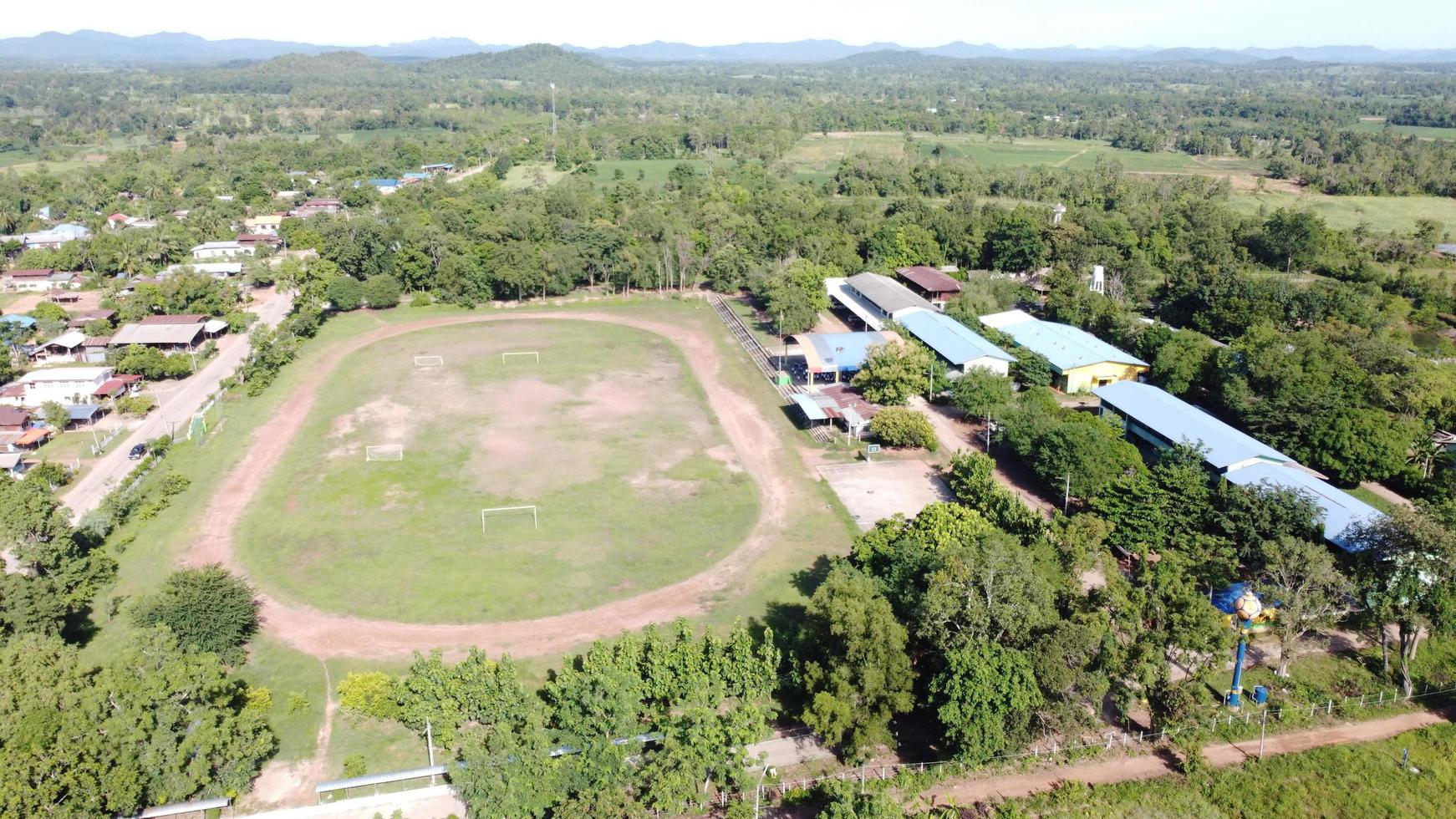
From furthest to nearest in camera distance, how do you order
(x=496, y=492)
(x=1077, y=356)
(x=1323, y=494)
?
(x=1077, y=356), (x=496, y=492), (x=1323, y=494)

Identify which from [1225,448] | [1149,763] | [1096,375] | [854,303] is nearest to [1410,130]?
[854,303]

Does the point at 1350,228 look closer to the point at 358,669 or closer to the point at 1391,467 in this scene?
the point at 1391,467

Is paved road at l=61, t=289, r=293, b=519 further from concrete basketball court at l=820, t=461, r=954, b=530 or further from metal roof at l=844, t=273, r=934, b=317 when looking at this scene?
metal roof at l=844, t=273, r=934, b=317

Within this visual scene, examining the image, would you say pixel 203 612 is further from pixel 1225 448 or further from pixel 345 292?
pixel 345 292

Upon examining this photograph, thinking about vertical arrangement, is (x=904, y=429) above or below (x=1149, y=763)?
above

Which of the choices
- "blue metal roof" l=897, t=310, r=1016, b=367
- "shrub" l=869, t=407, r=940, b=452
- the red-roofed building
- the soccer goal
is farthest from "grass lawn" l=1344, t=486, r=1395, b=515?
the soccer goal

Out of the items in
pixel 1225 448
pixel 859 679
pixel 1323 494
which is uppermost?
pixel 1225 448

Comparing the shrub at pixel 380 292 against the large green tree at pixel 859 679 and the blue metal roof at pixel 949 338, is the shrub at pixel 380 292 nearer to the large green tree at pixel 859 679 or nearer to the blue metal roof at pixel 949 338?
the blue metal roof at pixel 949 338
